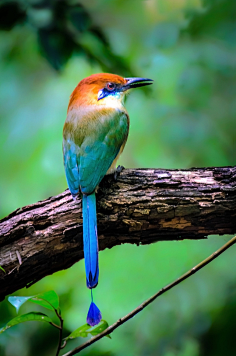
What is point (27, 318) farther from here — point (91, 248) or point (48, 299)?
point (91, 248)

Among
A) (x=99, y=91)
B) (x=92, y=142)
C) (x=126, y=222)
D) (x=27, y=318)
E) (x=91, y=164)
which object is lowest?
(x=27, y=318)

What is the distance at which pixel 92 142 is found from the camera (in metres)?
1.44

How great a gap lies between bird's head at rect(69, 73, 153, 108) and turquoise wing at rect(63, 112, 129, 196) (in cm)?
16

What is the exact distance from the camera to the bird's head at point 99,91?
5.32 feet

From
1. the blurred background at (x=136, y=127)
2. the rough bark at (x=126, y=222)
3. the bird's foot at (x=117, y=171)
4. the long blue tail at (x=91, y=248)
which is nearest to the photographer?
the long blue tail at (x=91, y=248)

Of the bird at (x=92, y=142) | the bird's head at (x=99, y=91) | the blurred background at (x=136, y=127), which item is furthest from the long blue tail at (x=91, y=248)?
the blurred background at (x=136, y=127)

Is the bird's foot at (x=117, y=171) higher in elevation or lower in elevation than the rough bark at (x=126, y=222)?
higher

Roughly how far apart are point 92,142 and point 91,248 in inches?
17.2

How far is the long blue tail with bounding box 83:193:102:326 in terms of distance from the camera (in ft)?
3.92

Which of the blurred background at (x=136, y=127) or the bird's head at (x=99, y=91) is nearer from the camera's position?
the bird's head at (x=99, y=91)

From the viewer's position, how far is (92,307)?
47.5 inches

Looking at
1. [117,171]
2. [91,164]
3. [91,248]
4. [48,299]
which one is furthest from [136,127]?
[48,299]

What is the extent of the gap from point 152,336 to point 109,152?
109 cm

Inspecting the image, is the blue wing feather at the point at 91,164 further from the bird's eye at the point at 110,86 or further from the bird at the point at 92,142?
the bird's eye at the point at 110,86
